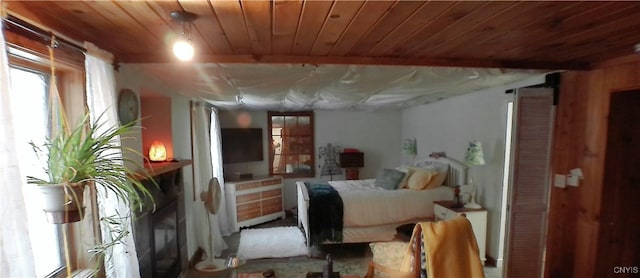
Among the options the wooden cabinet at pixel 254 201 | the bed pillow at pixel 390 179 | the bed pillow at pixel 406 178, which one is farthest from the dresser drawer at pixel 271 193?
the bed pillow at pixel 406 178

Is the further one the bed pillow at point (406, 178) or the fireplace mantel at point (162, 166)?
the bed pillow at point (406, 178)

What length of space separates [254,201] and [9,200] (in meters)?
3.96

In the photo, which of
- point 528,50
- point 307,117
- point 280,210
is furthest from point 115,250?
point 307,117

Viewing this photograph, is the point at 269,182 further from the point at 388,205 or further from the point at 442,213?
the point at 442,213

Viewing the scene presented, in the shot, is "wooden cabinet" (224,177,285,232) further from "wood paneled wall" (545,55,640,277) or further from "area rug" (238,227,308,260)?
"wood paneled wall" (545,55,640,277)

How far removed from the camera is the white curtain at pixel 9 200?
94 cm

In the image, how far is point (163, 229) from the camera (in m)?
2.57

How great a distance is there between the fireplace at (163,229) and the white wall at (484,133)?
11.1 ft

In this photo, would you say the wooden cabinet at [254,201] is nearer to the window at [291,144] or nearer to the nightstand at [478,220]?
the window at [291,144]

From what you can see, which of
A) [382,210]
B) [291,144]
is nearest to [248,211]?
[291,144]

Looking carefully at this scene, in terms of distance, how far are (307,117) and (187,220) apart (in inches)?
123

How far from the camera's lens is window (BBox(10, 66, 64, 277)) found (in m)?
1.28

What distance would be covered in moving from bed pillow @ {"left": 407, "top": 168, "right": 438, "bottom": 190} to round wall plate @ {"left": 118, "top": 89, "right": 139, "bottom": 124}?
336cm

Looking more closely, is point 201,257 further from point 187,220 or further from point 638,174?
point 638,174
